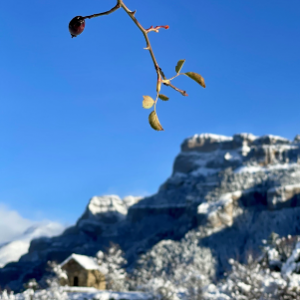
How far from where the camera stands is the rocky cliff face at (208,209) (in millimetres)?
62250

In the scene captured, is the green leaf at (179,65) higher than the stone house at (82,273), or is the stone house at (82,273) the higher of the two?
the stone house at (82,273)

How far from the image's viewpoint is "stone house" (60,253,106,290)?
80.9ft

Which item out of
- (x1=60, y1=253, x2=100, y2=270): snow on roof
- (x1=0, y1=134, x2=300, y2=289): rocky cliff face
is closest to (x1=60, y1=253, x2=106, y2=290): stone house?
(x1=60, y1=253, x2=100, y2=270): snow on roof

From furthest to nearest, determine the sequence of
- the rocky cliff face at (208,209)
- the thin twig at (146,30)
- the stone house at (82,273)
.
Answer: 1. the rocky cliff face at (208,209)
2. the stone house at (82,273)
3. the thin twig at (146,30)

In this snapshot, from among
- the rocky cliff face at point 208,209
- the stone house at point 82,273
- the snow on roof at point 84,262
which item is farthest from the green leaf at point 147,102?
the rocky cliff face at point 208,209

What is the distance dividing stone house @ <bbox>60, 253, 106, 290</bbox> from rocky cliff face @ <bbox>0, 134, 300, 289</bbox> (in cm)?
3144

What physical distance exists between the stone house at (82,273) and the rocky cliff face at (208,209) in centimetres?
3144

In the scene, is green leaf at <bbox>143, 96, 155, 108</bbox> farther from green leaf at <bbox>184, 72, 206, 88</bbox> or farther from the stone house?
the stone house

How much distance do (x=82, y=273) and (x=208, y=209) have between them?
43.0 m

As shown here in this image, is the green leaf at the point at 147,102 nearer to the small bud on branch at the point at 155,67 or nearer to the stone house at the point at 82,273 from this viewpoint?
the small bud on branch at the point at 155,67

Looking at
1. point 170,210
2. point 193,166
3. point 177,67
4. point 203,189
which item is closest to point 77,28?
point 177,67

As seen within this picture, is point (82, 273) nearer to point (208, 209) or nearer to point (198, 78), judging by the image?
point (198, 78)

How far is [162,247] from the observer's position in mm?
59469

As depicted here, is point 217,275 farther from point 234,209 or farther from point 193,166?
point 193,166
